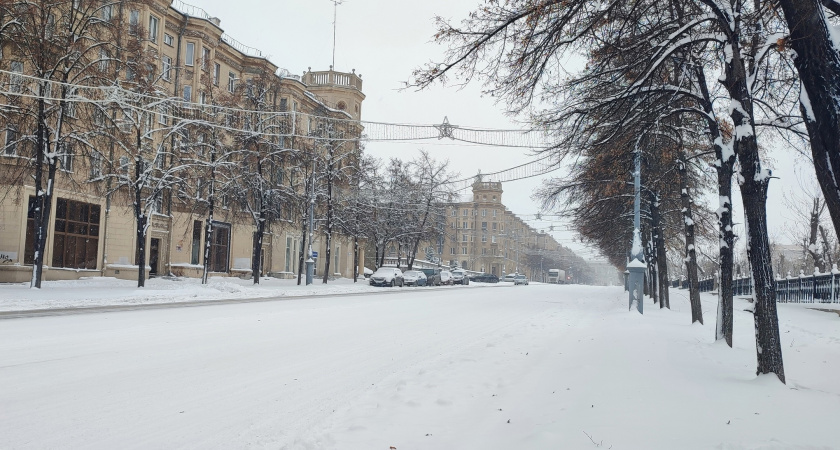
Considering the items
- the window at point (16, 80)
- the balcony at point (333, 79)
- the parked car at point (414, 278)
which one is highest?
the balcony at point (333, 79)

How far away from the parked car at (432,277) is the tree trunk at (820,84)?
46.8 m

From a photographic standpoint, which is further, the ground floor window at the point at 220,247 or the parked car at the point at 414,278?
the parked car at the point at 414,278

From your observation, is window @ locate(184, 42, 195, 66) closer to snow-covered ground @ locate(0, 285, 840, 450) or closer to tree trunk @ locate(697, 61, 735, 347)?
A: snow-covered ground @ locate(0, 285, 840, 450)

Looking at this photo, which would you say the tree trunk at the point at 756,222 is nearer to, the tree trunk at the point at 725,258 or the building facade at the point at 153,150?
the tree trunk at the point at 725,258

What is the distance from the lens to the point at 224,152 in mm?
29109

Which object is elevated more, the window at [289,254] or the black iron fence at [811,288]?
the window at [289,254]

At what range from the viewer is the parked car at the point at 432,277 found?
174 ft

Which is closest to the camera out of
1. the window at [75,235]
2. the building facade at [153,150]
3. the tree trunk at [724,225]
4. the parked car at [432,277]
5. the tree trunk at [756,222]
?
the tree trunk at [756,222]

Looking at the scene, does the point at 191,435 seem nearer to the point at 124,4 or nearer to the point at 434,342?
the point at 434,342

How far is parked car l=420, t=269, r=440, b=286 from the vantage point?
53.1 m

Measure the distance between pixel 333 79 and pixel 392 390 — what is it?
5050cm

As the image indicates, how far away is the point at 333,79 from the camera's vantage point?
178 ft

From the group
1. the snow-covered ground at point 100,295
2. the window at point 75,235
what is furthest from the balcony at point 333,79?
the snow-covered ground at point 100,295

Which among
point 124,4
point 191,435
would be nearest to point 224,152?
point 124,4
